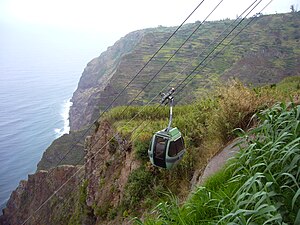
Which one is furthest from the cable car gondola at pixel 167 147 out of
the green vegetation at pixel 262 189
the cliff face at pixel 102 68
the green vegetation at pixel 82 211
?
the cliff face at pixel 102 68

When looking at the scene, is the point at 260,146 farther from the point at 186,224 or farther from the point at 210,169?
the point at 210,169

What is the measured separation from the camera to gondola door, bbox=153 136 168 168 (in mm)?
7797

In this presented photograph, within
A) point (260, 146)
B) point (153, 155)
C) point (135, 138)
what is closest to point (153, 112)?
point (135, 138)

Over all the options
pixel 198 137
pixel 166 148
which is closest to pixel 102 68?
pixel 198 137

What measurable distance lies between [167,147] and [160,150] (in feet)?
0.84

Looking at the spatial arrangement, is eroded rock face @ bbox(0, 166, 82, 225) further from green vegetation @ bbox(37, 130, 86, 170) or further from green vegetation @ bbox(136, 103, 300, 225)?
green vegetation @ bbox(136, 103, 300, 225)

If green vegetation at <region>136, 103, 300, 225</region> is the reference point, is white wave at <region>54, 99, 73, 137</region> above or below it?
below

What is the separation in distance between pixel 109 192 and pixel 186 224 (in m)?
12.2

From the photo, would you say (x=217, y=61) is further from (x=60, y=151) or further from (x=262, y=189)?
(x=262, y=189)

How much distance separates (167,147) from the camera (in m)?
7.70

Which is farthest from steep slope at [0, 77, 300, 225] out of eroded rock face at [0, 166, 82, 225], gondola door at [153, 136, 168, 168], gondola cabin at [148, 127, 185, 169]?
eroded rock face at [0, 166, 82, 225]

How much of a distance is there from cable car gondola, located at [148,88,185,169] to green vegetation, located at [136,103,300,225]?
9.66ft

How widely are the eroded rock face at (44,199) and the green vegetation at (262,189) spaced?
23.6 m

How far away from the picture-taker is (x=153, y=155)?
26.4 feet
